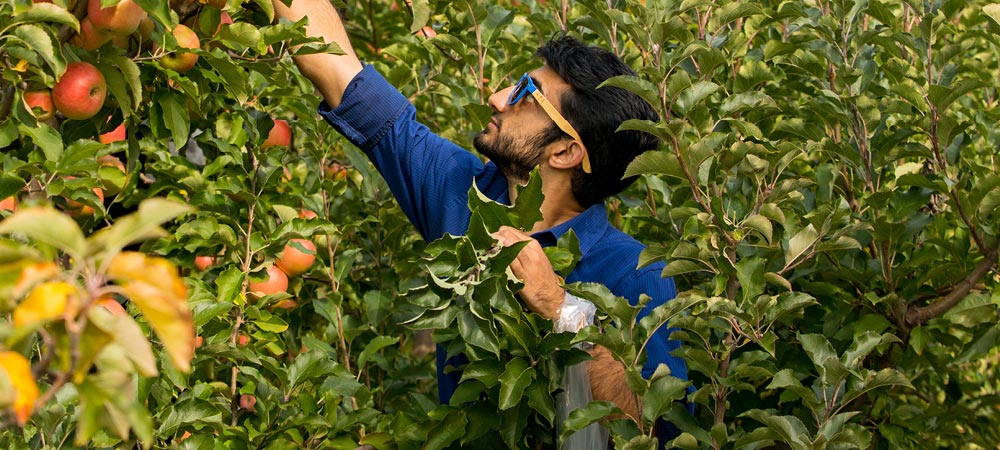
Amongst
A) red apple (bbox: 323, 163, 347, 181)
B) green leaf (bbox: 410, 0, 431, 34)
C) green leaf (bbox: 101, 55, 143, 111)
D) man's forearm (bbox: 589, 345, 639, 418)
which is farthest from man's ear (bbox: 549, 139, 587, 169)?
green leaf (bbox: 101, 55, 143, 111)

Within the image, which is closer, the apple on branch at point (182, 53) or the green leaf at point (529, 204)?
the green leaf at point (529, 204)

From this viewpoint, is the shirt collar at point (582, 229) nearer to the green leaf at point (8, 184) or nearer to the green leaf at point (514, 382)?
the green leaf at point (514, 382)

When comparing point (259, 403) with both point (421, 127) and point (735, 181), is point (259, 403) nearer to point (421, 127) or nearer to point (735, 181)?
point (421, 127)

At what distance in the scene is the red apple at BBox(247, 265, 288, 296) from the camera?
2186 millimetres

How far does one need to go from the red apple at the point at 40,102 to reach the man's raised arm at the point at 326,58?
53cm

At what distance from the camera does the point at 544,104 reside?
2283mm

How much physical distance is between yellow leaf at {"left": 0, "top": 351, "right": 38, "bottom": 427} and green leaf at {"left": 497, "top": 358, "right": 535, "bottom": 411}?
34.6 inches

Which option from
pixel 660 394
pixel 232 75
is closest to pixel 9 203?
pixel 232 75

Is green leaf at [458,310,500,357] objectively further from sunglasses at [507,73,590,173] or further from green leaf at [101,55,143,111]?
sunglasses at [507,73,590,173]

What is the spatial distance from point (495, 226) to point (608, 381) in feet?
1.20

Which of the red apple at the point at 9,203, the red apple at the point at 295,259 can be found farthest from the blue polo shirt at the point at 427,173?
the red apple at the point at 9,203

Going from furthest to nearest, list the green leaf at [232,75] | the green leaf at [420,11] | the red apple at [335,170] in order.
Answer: the red apple at [335,170]
the green leaf at [420,11]
the green leaf at [232,75]

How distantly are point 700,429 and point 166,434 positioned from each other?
32.4 inches

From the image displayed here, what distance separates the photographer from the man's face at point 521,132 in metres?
2.26
